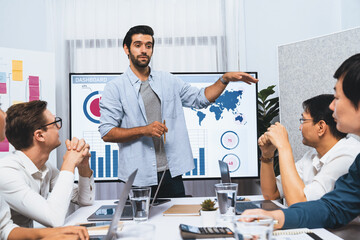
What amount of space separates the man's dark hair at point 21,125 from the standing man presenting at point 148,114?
0.54m

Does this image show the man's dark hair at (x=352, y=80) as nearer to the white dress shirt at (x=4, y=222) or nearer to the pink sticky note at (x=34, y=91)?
the white dress shirt at (x=4, y=222)

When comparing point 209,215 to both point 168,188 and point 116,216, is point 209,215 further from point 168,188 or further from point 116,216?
point 168,188

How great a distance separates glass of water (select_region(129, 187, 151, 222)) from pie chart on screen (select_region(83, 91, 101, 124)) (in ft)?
6.94

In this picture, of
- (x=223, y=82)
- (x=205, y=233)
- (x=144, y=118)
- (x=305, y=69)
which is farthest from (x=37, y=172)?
(x=305, y=69)

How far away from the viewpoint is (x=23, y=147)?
1569 mm

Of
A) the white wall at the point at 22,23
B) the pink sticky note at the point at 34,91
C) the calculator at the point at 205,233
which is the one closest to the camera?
the calculator at the point at 205,233

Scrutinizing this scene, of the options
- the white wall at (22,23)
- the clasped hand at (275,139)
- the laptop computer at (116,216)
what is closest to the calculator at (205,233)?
the laptop computer at (116,216)

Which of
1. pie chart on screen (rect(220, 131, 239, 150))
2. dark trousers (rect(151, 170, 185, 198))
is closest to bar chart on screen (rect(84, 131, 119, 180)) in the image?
pie chart on screen (rect(220, 131, 239, 150))

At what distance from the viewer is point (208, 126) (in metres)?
3.27

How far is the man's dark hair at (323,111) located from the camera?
1.65m

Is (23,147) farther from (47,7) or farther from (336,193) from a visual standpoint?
(47,7)

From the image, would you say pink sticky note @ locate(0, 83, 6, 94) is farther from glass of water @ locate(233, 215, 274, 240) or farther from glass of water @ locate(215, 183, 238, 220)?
glass of water @ locate(233, 215, 274, 240)

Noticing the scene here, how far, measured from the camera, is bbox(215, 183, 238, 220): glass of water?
1208 millimetres

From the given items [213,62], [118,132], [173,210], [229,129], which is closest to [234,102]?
[229,129]
